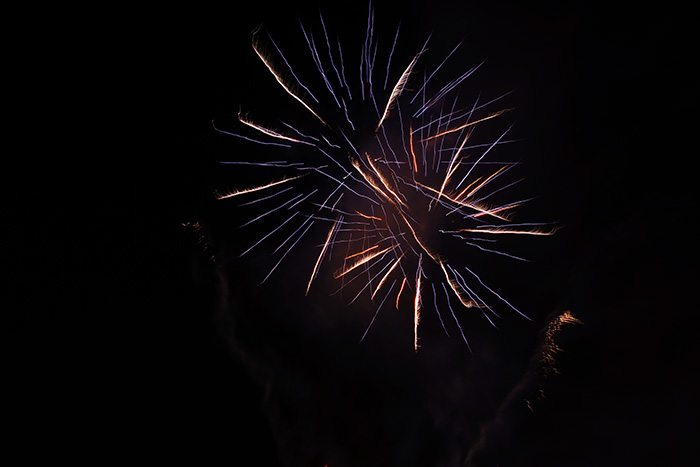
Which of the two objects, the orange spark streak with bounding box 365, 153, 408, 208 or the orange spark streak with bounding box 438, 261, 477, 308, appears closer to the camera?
the orange spark streak with bounding box 365, 153, 408, 208

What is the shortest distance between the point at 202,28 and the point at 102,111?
0.65 metres

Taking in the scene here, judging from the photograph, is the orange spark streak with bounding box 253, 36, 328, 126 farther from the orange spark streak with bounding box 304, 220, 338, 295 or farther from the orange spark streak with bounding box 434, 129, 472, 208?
the orange spark streak with bounding box 434, 129, 472, 208

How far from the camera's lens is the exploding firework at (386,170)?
1526 millimetres

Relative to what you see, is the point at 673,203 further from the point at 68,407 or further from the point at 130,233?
the point at 68,407

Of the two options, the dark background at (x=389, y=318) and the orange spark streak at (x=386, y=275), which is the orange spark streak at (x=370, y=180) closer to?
the orange spark streak at (x=386, y=275)

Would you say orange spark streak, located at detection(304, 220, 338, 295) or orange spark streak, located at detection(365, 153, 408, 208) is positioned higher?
orange spark streak, located at detection(365, 153, 408, 208)

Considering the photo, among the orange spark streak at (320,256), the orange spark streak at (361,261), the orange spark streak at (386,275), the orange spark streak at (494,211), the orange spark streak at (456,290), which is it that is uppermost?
the orange spark streak at (320,256)

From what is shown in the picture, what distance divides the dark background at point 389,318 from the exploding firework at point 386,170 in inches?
5.1

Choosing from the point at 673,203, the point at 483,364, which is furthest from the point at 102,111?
the point at 673,203

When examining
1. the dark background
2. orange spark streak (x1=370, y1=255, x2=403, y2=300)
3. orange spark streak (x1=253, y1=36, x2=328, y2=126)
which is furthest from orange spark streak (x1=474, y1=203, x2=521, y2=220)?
orange spark streak (x1=253, y1=36, x2=328, y2=126)

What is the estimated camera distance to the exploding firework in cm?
153

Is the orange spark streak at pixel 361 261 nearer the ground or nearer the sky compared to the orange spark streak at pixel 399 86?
nearer the ground

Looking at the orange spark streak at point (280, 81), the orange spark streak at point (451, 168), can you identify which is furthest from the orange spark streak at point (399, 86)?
the orange spark streak at point (451, 168)

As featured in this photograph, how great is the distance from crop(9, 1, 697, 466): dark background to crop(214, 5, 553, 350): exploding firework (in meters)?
0.13
